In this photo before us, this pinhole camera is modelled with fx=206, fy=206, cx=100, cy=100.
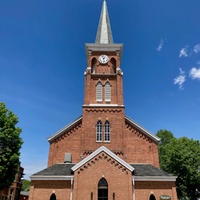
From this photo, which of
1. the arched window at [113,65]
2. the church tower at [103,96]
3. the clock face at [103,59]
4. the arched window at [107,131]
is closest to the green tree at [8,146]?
the church tower at [103,96]

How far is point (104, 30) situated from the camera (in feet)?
106

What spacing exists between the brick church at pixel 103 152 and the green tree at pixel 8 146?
387cm

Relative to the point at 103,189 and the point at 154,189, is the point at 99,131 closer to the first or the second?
the point at 103,189

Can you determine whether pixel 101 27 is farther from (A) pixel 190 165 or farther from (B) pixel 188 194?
(B) pixel 188 194

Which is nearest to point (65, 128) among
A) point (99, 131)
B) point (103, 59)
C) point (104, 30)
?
point (99, 131)

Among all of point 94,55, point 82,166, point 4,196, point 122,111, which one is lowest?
point 4,196

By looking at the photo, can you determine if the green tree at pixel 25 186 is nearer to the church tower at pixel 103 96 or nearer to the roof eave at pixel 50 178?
the roof eave at pixel 50 178

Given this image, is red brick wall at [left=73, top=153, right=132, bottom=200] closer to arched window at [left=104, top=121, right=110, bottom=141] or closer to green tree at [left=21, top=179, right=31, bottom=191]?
arched window at [left=104, top=121, right=110, bottom=141]

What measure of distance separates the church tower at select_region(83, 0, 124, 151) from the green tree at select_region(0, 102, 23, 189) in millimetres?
7901

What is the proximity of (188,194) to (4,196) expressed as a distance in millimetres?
29469

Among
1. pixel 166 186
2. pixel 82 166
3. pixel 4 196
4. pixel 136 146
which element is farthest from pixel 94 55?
pixel 4 196

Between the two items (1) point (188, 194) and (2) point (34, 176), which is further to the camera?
(1) point (188, 194)

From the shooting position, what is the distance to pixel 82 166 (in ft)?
63.9

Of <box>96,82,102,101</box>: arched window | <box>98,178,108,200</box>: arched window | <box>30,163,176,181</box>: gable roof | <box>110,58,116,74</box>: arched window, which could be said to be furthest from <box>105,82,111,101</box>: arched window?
<box>98,178,108,200</box>: arched window
